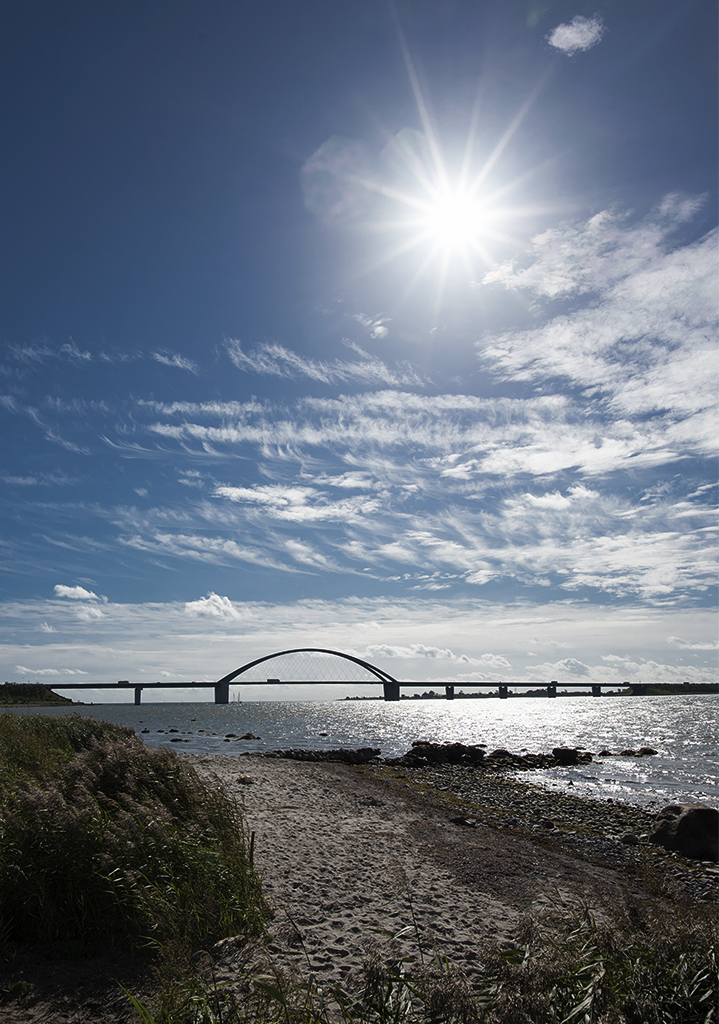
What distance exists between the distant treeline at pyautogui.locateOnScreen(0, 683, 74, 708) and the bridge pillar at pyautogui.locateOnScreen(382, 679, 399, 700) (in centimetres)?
10107

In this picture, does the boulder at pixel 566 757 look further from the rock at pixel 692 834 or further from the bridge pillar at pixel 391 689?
the bridge pillar at pixel 391 689

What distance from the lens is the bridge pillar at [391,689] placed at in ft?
594

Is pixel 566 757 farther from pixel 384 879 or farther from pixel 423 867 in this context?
pixel 384 879

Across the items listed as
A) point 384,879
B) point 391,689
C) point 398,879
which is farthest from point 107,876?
point 391,689

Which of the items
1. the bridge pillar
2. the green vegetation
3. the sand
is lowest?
the bridge pillar

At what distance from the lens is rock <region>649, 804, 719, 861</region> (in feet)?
53.3

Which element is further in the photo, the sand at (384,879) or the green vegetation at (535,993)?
the sand at (384,879)

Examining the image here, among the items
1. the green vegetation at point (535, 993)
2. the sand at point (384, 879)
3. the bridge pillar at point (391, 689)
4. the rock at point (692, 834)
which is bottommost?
the bridge pillar at point (391, 689)

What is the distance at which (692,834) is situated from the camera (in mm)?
16656

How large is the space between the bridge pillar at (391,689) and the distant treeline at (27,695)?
10107 cm

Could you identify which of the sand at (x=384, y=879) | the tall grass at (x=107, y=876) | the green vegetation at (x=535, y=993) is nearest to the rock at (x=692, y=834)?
the sand at (x=384, y=879)

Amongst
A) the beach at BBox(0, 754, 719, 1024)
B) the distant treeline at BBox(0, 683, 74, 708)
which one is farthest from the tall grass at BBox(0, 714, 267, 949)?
the distant treeline at BBox(0, 683, 74, 708)

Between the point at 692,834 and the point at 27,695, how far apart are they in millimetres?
190702

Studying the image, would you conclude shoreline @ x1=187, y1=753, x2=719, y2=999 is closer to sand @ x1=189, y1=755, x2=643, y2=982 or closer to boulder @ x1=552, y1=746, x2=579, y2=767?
sand @ x1=189, y1=755, x2=643, y2=982
